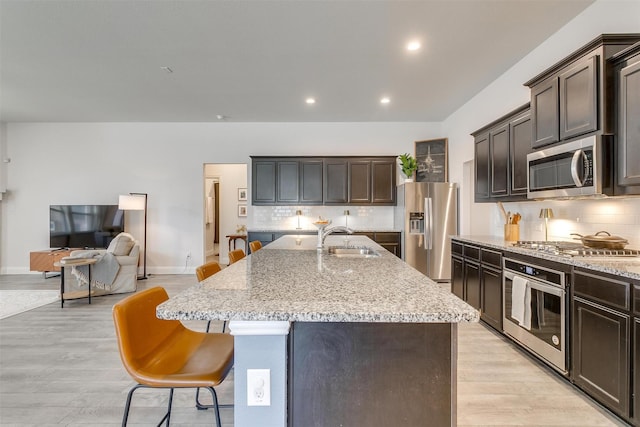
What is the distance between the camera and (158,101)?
16.1 feet

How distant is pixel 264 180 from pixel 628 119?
4816 millimetres

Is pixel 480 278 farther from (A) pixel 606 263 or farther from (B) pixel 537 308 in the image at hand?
(A) pixel 606 263

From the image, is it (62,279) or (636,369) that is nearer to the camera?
(636,369)

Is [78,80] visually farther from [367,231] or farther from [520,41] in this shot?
[520,41]

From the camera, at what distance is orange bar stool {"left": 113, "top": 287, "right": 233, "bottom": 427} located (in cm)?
124

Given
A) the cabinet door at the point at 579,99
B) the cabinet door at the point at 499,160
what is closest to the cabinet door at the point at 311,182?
the cabinet door at the point at 499,160

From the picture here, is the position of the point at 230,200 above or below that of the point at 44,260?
above

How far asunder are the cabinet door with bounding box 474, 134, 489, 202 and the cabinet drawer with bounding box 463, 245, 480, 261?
2.24ft

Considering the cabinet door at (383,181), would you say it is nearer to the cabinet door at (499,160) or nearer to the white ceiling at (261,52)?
the white ceiling at (261,52)

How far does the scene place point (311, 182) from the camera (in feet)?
18.8

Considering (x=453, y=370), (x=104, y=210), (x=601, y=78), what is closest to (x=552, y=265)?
(x=601, y=78)

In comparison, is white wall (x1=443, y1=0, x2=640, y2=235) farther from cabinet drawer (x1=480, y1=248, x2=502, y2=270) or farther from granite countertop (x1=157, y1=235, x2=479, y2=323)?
granite countertop (x1=157, y1=235, x2=479, y2=323)

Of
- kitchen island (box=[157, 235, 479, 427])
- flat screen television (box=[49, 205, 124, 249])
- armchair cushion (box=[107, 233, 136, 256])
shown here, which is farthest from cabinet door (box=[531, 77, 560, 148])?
flat screen television (box=[49, 205, 124, 249])

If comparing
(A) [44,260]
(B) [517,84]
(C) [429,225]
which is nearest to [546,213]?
(B) [517,84]
